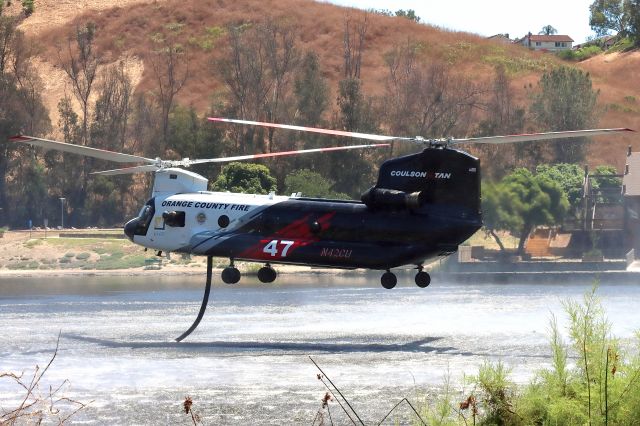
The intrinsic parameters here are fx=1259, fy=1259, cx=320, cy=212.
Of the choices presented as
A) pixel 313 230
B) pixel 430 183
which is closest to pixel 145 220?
pixel 313 230

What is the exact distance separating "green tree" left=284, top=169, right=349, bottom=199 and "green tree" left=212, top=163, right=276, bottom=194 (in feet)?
12.3

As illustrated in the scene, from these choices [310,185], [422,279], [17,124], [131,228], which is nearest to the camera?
[422,279]

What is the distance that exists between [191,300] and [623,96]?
121 metres

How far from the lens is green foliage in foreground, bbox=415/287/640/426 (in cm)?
1192

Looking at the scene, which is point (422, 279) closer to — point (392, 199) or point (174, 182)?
point (392, 199)

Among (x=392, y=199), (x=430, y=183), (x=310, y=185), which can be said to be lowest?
(x=392, y=199)

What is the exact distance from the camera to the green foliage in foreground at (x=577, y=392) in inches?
469

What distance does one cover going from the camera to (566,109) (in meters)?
152

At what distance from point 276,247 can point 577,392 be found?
32.2 m

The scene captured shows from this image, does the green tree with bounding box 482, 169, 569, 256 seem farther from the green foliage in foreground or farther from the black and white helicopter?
the green foliage in foreground

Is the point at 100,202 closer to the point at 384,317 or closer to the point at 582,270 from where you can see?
the point at 582,270

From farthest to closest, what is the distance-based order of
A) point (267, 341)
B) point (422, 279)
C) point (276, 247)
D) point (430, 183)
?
point (267, 341), point (276, 247), point (430, 183), point (422, 279)

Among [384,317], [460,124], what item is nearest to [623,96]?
[460,124]

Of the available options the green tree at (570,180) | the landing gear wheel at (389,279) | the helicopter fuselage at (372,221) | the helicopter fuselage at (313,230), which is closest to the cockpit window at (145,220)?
the helicopter fuselage at (313,230)
